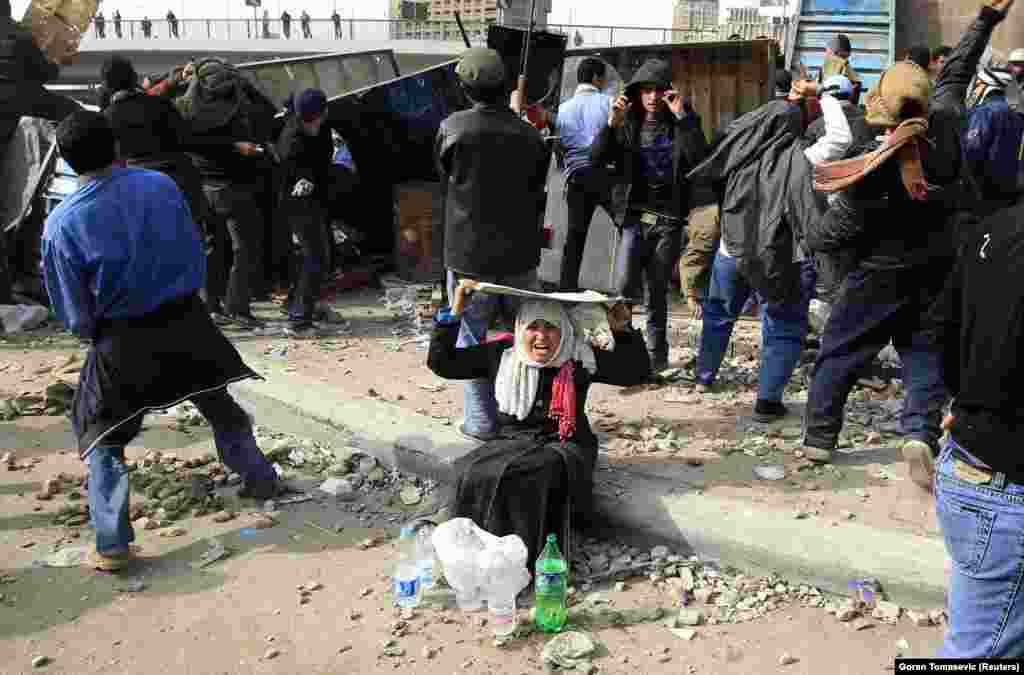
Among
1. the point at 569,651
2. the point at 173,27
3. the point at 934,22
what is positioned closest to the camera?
the point at 569,651

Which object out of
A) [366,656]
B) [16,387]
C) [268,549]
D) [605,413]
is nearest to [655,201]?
[605,413]

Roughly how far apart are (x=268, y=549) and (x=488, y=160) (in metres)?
2.29

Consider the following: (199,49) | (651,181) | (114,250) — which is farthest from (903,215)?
(199,49)

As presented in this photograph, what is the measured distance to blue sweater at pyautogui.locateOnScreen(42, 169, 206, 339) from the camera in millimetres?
3961

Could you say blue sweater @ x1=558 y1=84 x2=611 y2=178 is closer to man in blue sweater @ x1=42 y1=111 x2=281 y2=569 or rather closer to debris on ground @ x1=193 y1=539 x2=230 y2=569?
man in blue sweater @ x1=42 y1=111 x2=281 y2=569

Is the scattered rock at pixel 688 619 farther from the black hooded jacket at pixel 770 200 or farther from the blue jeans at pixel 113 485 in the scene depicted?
the blue jeans at pixel 113 485

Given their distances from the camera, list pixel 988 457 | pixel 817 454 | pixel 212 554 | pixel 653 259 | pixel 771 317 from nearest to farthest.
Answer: pixel 988 457, pixel 212 554, pixel 817 454, pixel 771 317, pixel 653 259

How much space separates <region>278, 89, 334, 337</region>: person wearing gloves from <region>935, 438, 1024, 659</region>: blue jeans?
5707 millimetres

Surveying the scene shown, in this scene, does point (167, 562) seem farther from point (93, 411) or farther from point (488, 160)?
point (488, 160)

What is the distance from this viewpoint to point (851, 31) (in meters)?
12.0

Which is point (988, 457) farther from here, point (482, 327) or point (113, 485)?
point (113, 485)

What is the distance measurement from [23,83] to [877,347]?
25.7 feet

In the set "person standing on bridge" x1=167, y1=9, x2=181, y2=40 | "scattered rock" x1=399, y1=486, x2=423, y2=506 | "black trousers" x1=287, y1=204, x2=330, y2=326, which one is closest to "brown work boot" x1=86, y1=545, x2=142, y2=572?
"scattered rock" x1=399, y1=486, x2=423, y2=506

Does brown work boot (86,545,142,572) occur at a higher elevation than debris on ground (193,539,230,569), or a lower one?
higher
